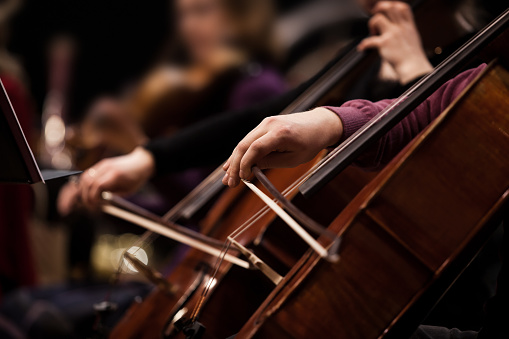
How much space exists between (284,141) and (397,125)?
0.56 ft

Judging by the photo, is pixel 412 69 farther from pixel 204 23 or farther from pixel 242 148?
pixel 204 23

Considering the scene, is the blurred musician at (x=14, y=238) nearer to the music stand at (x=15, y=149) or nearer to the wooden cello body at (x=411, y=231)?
the music stand at (x=15, y=149)

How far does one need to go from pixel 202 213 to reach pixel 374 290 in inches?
22.9

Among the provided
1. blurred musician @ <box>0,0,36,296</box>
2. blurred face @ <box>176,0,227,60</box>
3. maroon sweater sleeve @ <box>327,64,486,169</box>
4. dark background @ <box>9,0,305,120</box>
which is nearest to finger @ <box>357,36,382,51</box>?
maroon sweater sleeve @ <box>327,64,486,169</box>

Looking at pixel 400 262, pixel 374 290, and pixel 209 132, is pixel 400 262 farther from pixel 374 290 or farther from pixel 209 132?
pixel 209 132

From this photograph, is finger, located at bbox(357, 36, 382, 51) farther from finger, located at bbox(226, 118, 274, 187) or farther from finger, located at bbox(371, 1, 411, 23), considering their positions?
finger, located at bbox(226, 118, 274, 187)

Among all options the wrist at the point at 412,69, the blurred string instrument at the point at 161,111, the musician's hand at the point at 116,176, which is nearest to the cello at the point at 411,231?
the wrist at the point at 412,69

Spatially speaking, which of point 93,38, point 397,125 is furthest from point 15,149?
point 93,38

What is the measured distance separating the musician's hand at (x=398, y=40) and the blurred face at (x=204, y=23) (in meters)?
0.81

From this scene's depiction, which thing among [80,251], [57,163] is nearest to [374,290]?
[80,251]

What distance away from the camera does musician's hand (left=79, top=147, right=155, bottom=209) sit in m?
1.02

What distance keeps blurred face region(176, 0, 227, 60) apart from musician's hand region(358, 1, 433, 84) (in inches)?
31.9

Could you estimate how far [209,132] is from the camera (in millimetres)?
1059

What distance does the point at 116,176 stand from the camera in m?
1.03
